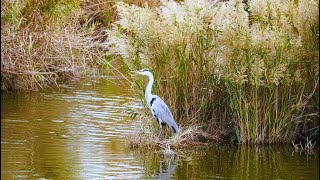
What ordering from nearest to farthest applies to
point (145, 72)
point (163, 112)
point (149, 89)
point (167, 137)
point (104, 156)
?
point (104, 156) → point (163, 112) → point (145, 72) → point (149, 89) → point (167, 137)

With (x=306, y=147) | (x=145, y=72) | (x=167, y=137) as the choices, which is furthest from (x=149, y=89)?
(x=306, y=147)

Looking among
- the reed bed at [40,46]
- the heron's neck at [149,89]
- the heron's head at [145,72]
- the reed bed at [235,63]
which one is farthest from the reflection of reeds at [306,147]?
the reed bed at [40,46]

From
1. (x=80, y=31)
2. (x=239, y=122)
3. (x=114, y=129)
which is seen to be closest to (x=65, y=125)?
(x=114, y=129)

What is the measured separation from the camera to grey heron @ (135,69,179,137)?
40.3ft

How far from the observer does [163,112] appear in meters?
12.2

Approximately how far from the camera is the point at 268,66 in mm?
12586

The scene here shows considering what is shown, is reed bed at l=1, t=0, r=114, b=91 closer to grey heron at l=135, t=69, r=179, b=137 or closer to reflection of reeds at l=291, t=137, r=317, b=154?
grey heron at l=135, t=69, r=179, b=137

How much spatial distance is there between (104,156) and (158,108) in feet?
3.50

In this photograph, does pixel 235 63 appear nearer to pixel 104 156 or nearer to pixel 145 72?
pixel 145 72

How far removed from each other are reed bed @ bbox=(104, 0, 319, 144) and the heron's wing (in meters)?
0.48

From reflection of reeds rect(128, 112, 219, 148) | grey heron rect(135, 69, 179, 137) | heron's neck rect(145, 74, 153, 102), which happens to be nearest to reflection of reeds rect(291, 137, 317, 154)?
reflection of reeds rect(128, 112, 219, 148)

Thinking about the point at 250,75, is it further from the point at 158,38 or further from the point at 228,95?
the point at 158,38

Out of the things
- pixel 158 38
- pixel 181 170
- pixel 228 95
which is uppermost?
pixel 158 38

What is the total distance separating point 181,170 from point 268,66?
2.34 meters
